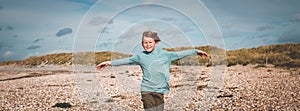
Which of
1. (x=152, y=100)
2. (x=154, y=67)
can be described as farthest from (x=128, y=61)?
(x=152, y=100)

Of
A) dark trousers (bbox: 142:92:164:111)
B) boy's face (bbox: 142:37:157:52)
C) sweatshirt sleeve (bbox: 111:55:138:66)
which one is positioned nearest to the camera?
boy's face (bbox: 142:37:157:52)

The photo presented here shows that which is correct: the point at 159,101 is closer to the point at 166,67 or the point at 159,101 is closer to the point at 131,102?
the point at 166,67

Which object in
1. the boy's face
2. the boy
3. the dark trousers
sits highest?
the boy's face

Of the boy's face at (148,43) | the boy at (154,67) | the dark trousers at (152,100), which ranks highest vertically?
the boy's face at (148,43)

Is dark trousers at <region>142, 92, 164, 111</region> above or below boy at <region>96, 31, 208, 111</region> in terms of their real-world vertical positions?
below

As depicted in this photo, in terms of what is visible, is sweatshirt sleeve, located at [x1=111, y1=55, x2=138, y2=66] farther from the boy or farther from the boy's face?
the boy's face

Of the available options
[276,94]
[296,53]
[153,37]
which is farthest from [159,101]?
[296,53]

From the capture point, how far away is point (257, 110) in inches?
526

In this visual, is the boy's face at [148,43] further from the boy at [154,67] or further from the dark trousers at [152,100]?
the dark trousers at [152,100]

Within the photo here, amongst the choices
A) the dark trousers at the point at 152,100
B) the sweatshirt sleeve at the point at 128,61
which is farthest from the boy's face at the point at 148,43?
the dark trousers at the point at 152,100

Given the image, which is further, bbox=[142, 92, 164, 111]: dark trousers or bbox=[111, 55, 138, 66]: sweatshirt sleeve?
bbox=[111, 55, 138, 66]: sweatshirt sleeve

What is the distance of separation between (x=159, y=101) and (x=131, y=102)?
8.99 m

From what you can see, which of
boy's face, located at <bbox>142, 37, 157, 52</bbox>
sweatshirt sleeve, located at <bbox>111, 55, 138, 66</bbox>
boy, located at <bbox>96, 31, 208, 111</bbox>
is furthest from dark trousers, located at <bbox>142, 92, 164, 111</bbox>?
boy's face, located at <bbox>142, 37, 157, 52</bbox>

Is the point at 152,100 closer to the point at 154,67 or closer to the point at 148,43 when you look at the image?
the point at 154,67
